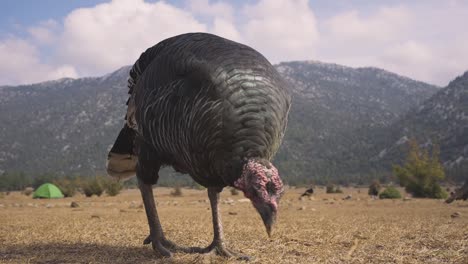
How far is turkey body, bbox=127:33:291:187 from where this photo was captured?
405cm

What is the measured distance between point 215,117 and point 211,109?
0.09 meters

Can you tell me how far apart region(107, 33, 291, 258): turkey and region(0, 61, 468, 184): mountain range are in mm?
53773

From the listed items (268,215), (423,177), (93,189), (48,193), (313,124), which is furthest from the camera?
(313,124)

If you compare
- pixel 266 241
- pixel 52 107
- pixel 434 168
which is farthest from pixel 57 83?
pixel 266 241

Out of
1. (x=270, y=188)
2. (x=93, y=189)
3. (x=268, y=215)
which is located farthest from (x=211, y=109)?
(x=93, y=189)

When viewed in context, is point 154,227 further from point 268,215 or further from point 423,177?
point 423,177

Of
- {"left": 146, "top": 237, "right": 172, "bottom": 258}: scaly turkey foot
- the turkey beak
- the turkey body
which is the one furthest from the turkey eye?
{"left": 146, "top": 237, "right": 172, "bottom": 258}: scaly turkey foot

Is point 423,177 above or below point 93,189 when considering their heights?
above

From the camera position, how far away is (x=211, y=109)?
4.17 meters

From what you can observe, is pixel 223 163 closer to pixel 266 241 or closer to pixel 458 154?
pixel 266 241

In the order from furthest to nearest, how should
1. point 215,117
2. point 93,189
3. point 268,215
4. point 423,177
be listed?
point 93,189, point 423,177, point 215,117, point 268,215

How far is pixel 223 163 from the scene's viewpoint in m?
4.06

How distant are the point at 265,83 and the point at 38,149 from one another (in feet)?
335

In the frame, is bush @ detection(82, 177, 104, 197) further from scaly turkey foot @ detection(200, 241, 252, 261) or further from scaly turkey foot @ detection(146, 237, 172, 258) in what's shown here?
scaly turkey foot @ detection(200, 241, 252, 261)
